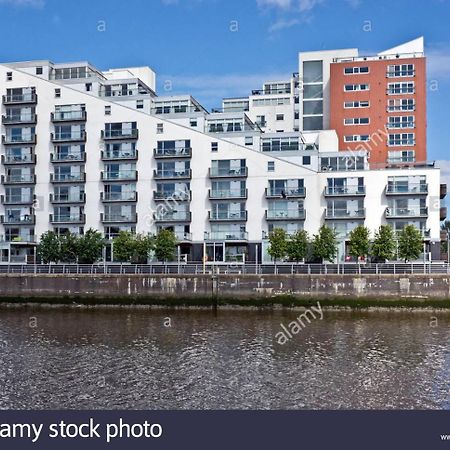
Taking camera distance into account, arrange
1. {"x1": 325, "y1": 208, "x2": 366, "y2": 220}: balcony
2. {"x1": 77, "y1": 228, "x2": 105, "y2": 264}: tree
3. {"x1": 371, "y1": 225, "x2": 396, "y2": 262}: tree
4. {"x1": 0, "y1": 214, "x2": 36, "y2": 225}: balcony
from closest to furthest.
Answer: {"x1": 371, "y1": 225, "x2": 396, "y2": 262}: tree → {"x1": 77, "y1": 228, "x2": 105, "y2": 264}: tree → {"x1": 325, "y1": 208, "x2": 366, "y2": 220}: balcony → {"x1": 0, "y1": 214, "x2": 36, "y2": 225}: balcony

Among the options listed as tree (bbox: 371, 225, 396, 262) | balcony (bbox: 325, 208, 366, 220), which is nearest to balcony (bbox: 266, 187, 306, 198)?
balcony (bbox: 325, 208, 366, 220)

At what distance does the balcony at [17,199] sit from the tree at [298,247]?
38131mm

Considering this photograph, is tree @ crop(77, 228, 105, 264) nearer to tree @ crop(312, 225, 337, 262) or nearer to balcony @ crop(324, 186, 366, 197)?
tree @ crop(312, 225, 337, 262)

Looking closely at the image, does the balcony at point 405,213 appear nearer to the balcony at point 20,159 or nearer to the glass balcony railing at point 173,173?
the glass balcony railing at point 173,173

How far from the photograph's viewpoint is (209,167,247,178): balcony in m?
76.2

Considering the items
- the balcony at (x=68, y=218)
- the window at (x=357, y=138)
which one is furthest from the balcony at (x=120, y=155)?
the window at (x=357, y=138)

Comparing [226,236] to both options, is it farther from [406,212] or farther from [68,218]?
[406,212]

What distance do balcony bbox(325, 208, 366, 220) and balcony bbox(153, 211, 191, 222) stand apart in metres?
18.7

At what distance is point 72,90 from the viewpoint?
81312mm

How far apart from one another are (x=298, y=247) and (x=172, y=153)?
23.0m

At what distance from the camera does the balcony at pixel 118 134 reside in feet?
260
